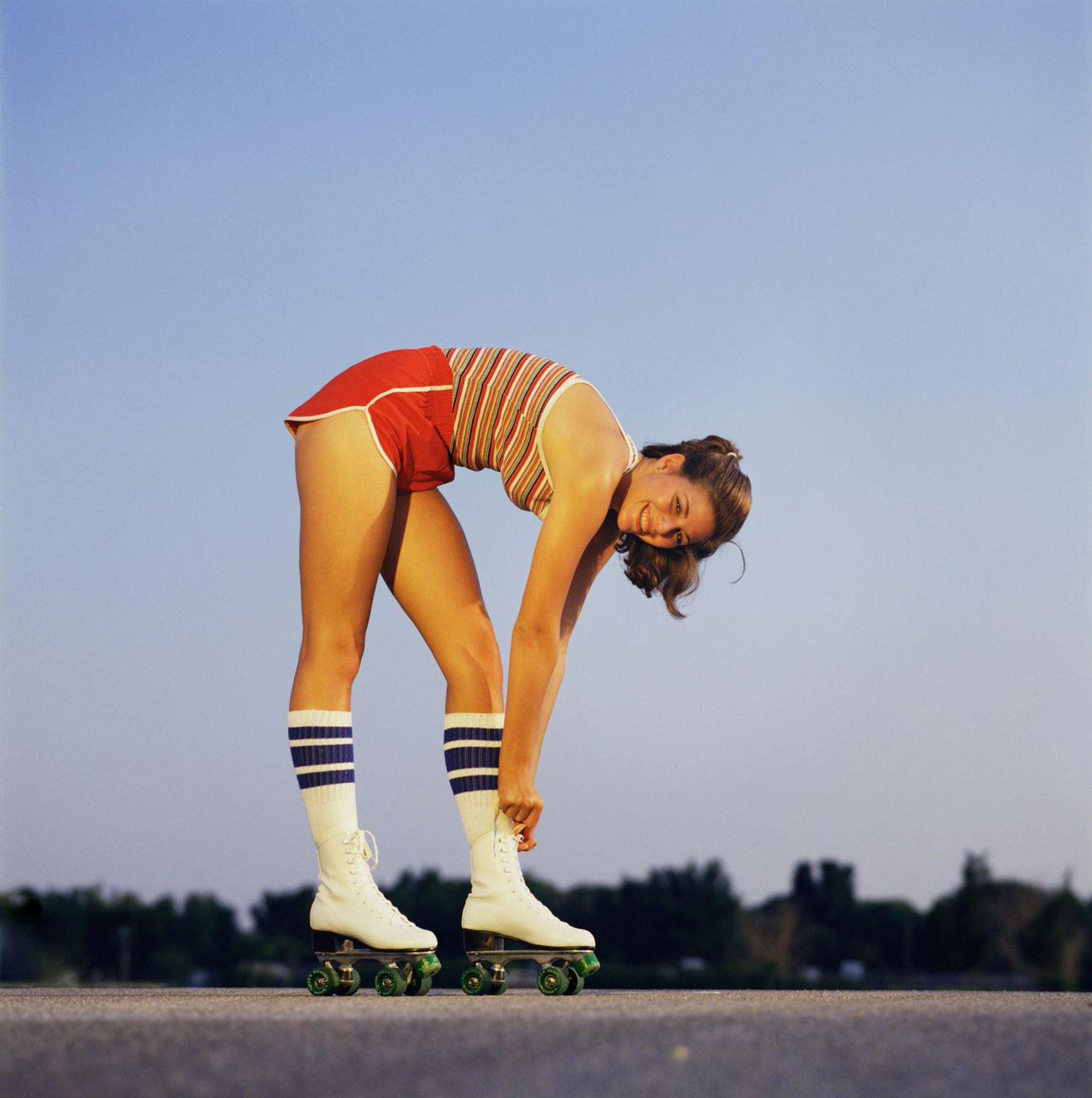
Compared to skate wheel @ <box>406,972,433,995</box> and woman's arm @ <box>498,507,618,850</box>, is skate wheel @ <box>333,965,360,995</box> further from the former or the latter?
woman's arm @ <box>498,507,618,850</box>

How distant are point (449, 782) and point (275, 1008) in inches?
55.9

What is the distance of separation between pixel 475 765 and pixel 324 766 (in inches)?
16.0

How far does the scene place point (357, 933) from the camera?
11.2ft

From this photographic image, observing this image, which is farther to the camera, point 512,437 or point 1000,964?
point 1000,964

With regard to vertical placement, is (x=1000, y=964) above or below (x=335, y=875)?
below

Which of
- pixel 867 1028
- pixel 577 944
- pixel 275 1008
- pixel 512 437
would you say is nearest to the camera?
pixel 867 1028

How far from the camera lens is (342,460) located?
3580mm

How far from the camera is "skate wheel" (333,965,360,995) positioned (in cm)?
344

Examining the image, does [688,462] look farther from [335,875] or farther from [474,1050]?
[474,1050]

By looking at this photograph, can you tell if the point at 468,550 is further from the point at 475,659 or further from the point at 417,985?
the point at 417,985

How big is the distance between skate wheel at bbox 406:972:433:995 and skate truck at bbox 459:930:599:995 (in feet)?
0.32

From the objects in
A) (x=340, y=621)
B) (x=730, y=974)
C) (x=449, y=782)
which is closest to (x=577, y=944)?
(x=449, y=782)

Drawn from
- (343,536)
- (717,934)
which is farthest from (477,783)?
(717,934)

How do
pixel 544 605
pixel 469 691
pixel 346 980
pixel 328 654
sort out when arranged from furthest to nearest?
pixel 469 691
pixel 328 654
pixel 346 980
pixel 544 605
